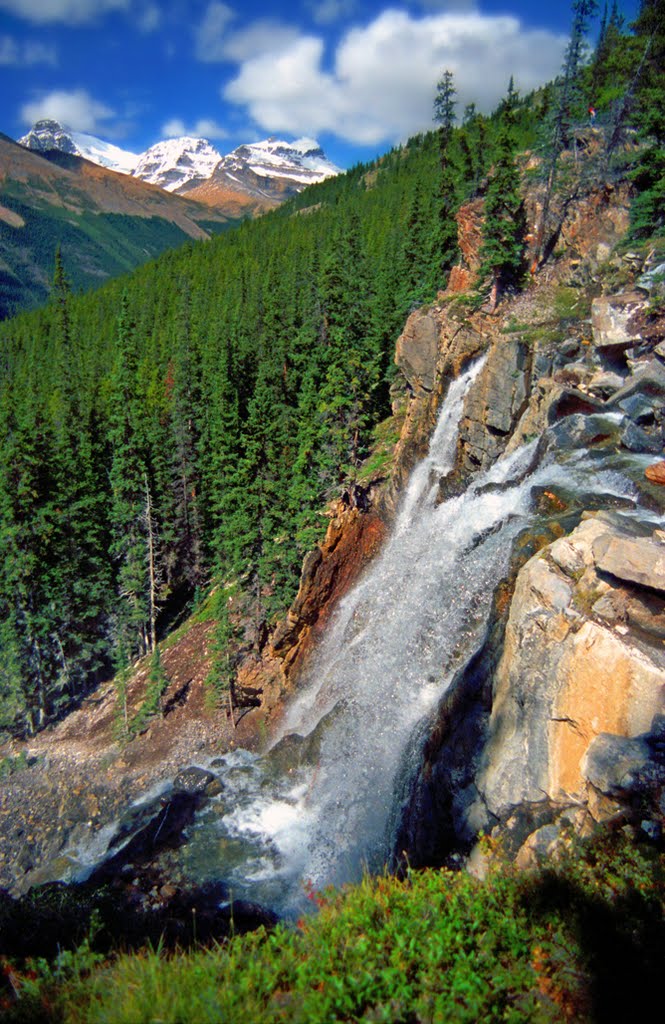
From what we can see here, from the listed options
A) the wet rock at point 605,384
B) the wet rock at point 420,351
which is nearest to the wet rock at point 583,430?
the wet rock at point 605,384

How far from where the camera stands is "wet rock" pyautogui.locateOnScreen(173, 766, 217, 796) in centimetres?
2197

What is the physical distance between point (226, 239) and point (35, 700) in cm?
9986

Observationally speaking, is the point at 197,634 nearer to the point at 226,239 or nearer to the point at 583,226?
the point at 583,226

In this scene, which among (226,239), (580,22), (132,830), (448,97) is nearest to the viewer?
(132,830)

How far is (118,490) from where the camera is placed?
112 feet

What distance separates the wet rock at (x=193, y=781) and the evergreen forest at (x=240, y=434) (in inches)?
229

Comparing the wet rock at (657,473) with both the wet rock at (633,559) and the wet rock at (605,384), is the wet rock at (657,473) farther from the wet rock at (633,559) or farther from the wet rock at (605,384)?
the wet rock at (605,384)

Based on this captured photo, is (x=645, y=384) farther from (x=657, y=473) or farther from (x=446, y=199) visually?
(x=446, y=199)

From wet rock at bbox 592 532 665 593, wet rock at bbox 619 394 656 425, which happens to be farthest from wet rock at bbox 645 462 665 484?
wet rock at bbox 592 532 665 593

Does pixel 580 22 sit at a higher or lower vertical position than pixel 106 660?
higher

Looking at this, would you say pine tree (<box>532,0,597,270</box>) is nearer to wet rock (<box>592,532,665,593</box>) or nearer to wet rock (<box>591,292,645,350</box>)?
wet rock (<box>591,292,645,350</box>)

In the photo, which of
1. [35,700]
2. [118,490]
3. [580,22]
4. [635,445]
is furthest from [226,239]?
[635,445]

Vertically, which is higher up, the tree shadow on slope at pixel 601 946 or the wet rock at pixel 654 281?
the wet rock at pixel 654 281

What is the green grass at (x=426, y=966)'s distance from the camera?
5102 millimetres
